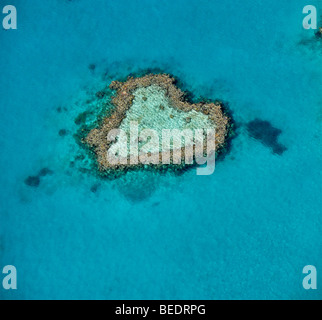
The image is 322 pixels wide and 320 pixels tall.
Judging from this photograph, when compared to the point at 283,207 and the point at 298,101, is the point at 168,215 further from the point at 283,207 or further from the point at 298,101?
the point at 298,101

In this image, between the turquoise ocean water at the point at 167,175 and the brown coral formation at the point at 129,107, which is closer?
the turquoise ocean water at the point at 167,175

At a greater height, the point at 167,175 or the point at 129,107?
the point at 129,107

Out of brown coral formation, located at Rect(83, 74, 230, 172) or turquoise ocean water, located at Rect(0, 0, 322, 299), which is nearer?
turquoise ocean water, located at Rect(0, 0, 322, 299)

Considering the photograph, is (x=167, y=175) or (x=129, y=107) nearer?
(x=167, y=175)
